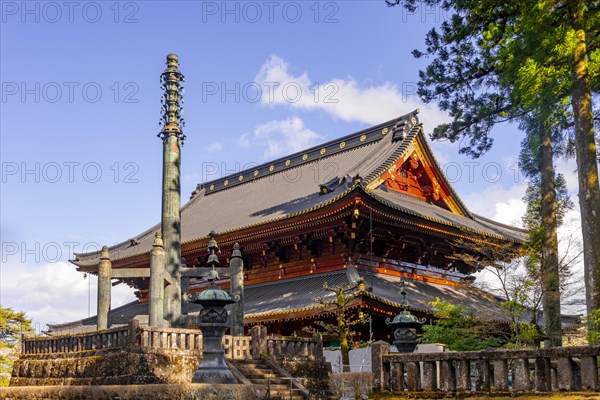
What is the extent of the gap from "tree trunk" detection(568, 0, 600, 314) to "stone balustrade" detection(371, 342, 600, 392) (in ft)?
19.8

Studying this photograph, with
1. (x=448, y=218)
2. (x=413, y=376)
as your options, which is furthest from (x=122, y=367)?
(x=448, y=218)

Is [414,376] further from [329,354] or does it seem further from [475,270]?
[475,270]

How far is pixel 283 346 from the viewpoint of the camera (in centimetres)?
1708

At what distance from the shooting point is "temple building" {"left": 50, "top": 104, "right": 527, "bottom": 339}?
2266 centimetres

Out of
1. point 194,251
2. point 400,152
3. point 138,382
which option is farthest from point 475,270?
point 138,382

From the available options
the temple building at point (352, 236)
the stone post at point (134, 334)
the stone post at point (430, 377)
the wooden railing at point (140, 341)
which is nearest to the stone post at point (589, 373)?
the stone post at point (430, 377)

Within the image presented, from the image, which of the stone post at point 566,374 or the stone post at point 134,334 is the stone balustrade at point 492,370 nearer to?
the stone post at point 566,374

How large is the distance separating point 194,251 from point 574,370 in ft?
→ 68.7

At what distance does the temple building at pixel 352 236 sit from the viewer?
892 inches

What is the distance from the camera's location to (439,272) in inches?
1075

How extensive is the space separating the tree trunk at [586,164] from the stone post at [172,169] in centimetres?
1083

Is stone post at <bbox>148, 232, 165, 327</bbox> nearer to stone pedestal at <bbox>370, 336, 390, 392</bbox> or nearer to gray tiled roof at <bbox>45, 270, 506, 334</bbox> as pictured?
gray tiled roof at <bbox>45, 270, 506, 334</bbox>

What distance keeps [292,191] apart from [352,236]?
7.07 metres

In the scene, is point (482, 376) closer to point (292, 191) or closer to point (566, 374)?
point (566, 374)
